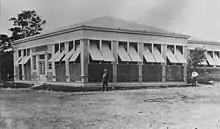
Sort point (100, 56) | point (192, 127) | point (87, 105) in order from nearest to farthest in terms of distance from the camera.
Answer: point (192, 127) < point (87, 105) < point (100, 56)

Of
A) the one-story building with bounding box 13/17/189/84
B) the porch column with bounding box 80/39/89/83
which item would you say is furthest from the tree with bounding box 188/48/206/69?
the porch column with bounding box 80/39/89/83

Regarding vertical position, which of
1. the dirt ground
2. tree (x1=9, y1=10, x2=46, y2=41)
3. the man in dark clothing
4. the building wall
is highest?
tree (x1=9, y1=10, x2=46, y2=41)

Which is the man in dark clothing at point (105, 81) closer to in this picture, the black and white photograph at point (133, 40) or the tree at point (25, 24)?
the black and white photograph at point (133, 40)

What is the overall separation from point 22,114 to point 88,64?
1.30 metres

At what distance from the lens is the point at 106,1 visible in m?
1.24

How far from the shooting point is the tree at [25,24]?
123cm

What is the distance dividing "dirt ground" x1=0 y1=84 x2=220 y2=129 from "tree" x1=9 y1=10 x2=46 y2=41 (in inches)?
10.7

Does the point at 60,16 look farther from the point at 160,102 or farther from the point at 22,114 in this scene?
the point at 160,102

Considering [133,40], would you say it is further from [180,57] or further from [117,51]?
[117,51]

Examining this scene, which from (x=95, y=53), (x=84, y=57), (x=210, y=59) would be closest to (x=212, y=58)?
(x=210, y=59)

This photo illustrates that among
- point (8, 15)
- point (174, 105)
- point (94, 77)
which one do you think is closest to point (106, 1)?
point (8, 15)

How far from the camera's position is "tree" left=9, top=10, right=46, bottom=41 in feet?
4.02

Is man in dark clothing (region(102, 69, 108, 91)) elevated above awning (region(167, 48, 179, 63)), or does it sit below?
below

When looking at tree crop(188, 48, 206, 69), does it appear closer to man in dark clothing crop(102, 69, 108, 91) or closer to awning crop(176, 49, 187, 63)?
awning crop(176, 49, 187, 63)
